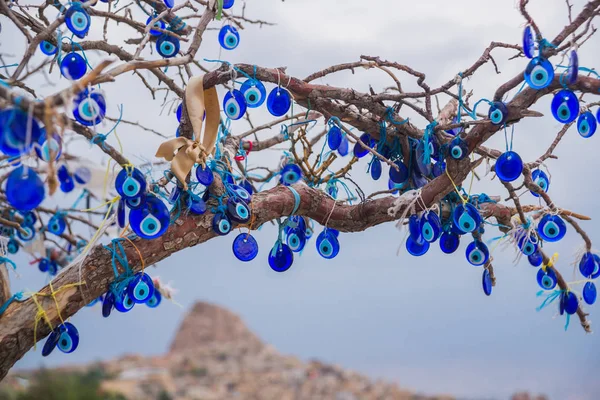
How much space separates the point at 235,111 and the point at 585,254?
4.12 ft

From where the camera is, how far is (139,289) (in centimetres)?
156

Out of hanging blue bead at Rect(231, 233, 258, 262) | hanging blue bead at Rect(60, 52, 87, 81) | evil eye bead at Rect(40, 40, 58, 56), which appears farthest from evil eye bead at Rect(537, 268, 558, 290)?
evil eye bead at Rect(40, 40, 58, 56)

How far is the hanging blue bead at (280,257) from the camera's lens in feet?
5.80

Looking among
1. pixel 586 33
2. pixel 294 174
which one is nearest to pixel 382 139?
pixel 294 174

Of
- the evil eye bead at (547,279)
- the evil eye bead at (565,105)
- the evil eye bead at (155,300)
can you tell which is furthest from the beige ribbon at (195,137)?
the evil eye bead at (547,279)

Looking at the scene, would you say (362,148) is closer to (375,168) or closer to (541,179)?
(375,168)

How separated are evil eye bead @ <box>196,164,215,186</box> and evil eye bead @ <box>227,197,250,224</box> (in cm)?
8

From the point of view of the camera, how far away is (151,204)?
1.43 metres

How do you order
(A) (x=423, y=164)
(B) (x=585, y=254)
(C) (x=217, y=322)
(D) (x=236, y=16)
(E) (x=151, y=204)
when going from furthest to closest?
(C) (x=217, y=322) → (D) (x=236, y=16) → (B) (x=585, y=254) → (A) (x=423, y=164) → (E) (x=151, y=204)

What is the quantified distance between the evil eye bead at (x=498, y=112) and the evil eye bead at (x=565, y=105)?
11 cm

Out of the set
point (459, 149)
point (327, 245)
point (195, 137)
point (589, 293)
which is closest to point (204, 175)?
point (195, 137)

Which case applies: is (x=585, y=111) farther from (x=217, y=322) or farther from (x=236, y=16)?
(x=217, y=322)

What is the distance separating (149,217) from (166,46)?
72 cm

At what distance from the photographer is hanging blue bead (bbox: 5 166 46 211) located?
1.06 meters
